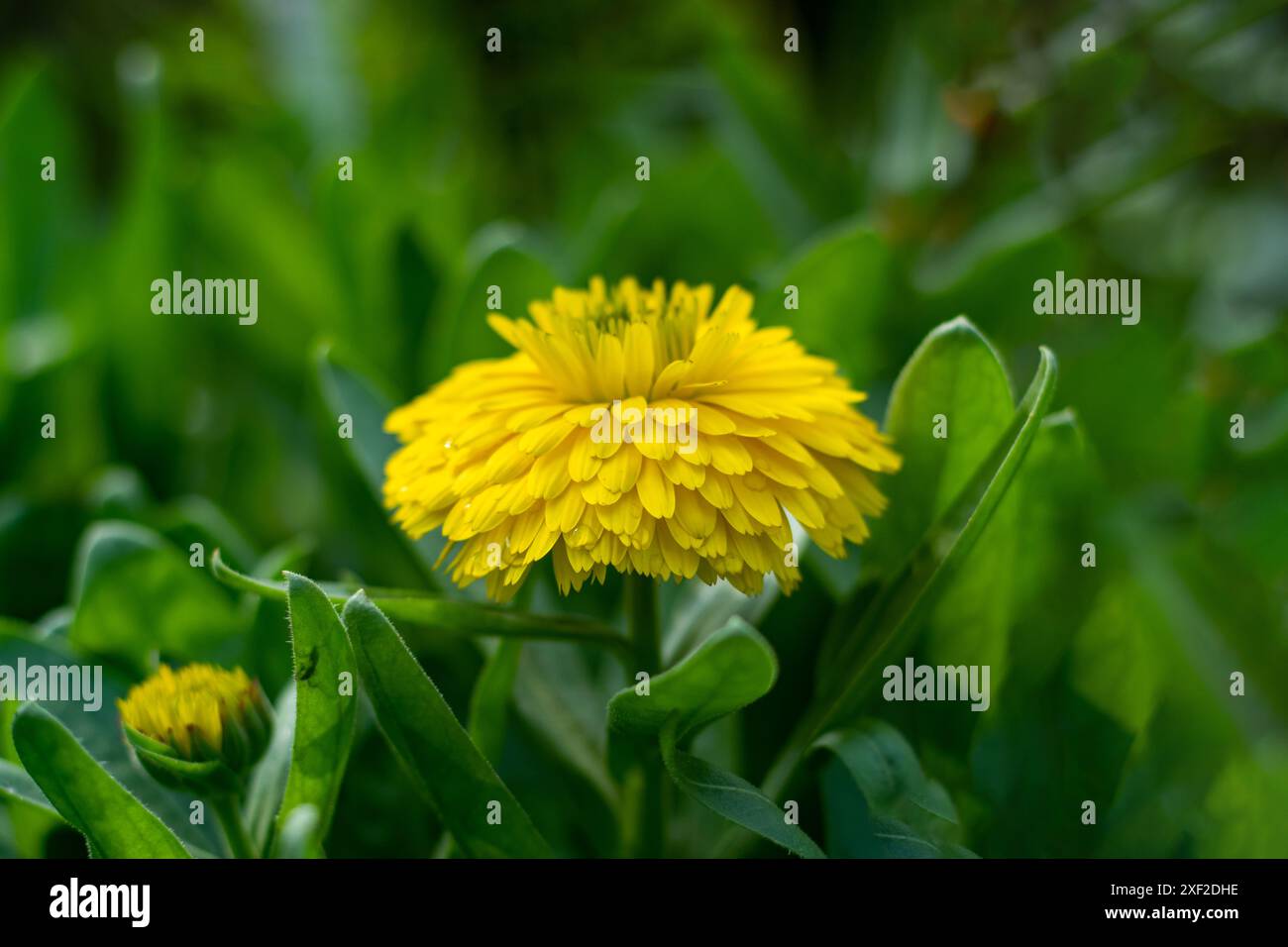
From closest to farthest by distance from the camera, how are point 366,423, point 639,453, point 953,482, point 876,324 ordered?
point 639,453
point 953,482
point 366,423
point 876,324

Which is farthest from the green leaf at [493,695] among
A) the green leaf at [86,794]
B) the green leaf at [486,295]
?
the green leaf at [486,295]

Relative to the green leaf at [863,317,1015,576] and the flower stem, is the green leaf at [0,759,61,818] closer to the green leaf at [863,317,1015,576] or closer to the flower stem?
the flower stem

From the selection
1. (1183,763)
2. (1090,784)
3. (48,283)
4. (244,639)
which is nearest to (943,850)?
(1090,784)

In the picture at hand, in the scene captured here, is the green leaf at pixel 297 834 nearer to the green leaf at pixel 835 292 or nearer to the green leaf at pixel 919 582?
the green leaf at pixel 919 582

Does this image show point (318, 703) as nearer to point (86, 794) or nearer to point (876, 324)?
point (86, 794)

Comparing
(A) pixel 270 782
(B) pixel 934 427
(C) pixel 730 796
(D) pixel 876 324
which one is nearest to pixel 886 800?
(C) pixel 730 796
